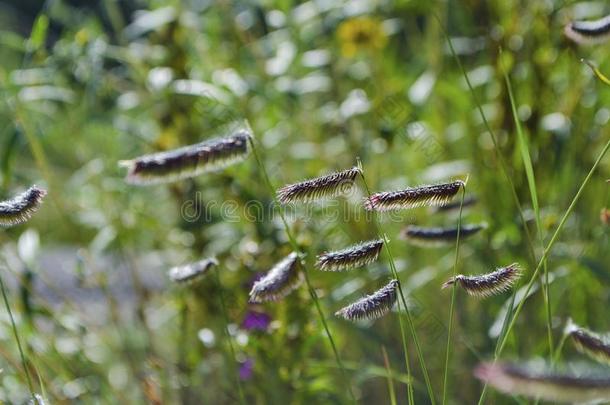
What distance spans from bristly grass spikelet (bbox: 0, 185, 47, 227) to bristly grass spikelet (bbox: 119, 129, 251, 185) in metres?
0.13

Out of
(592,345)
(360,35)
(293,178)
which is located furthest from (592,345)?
(360,35)

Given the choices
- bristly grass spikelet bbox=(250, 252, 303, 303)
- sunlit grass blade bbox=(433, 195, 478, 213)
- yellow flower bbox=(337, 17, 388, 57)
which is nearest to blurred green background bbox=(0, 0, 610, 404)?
yellow flower bbox=(337, 17, 388, 57)

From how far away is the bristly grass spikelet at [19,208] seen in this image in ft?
3.25

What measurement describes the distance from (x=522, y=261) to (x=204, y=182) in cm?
80

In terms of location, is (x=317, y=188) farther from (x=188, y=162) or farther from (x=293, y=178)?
(x=293, y=178)

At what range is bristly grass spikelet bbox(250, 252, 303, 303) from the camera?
40.4 inches

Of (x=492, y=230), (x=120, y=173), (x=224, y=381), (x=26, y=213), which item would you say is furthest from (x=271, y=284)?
(x=120, y=173)

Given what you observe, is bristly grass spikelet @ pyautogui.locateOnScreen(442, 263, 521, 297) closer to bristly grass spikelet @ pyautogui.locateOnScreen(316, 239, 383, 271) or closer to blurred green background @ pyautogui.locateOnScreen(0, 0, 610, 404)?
bristly grass spikelet @ pyautogui.locateOnScreen(316, 239, 383, 271)

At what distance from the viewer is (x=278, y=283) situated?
104 cm

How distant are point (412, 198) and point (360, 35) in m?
1.50

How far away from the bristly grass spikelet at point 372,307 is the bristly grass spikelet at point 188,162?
0.91 feet

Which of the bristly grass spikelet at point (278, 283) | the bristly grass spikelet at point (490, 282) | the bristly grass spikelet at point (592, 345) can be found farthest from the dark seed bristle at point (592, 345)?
the bristly grass spikelet at point (278, 283)

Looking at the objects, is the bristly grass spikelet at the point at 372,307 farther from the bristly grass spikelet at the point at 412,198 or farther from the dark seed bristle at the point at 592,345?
the dark seed bristle at the point at 592,345

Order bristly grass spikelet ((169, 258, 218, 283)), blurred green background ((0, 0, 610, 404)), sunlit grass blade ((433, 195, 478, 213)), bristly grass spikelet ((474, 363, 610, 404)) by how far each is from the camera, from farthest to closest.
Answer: blurred green background ((0, 0, 610, 404))
sunlit grass blade ((433, 195, 478, 213))
bristly grass spikelet ((169, 258, 218, 283))
bristly grass spikelet ((474, 363, 610, 404))
